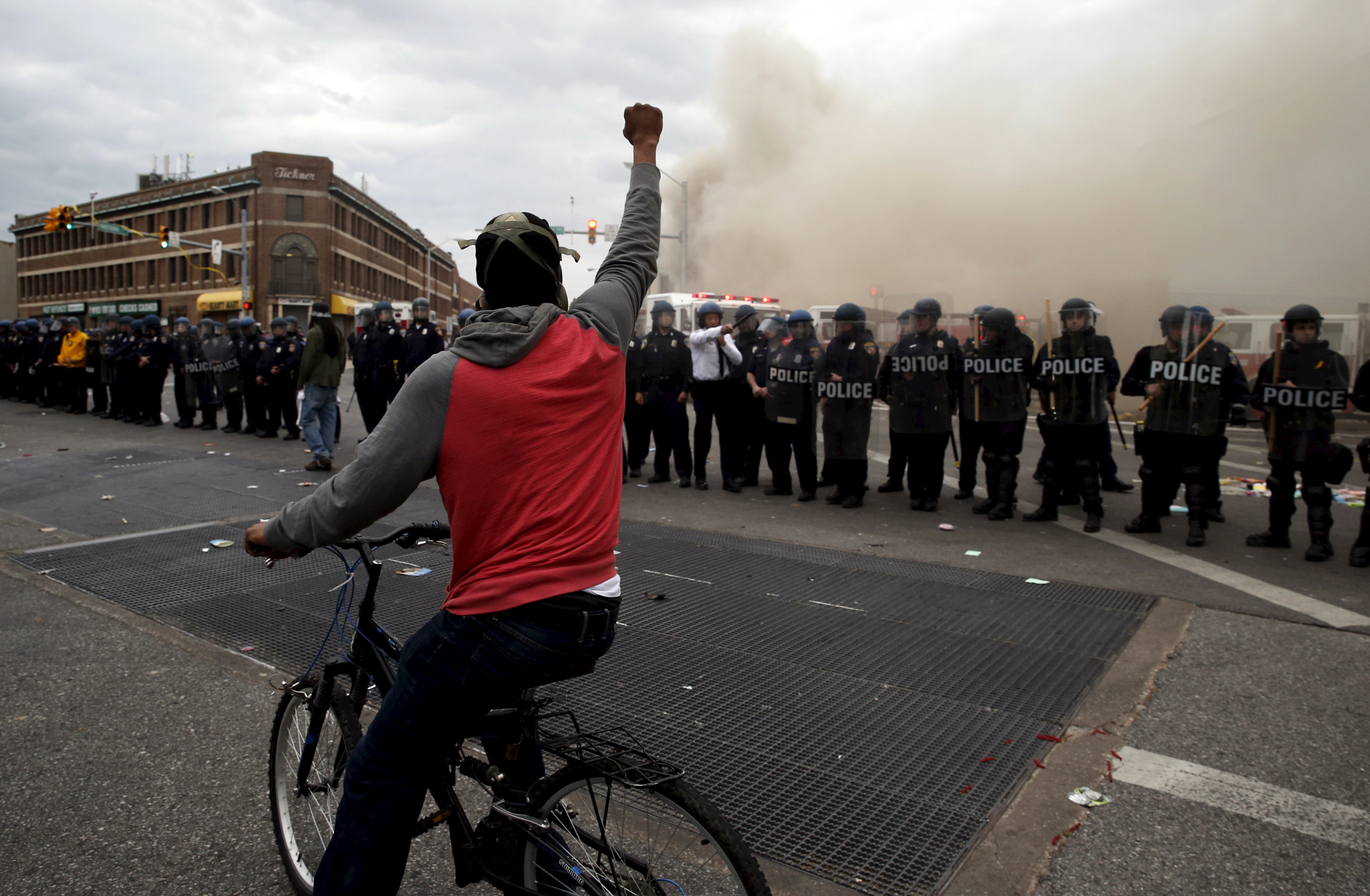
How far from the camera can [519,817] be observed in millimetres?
1980

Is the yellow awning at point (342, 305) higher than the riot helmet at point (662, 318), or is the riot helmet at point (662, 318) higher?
the yellow awning at point (342, 305)

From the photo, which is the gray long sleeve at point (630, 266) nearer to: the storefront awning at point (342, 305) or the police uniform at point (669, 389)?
the police uniform at point (669, 389)

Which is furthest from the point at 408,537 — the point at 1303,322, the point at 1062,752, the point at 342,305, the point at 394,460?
the point at 342,305

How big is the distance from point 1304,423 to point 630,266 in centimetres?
657

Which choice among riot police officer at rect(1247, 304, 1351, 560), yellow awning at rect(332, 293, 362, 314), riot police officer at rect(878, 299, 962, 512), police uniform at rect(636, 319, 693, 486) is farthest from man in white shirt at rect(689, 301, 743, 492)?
yellow awning at rect(332, 293, 362, 314)

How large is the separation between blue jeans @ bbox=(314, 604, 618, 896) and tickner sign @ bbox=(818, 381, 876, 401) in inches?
282

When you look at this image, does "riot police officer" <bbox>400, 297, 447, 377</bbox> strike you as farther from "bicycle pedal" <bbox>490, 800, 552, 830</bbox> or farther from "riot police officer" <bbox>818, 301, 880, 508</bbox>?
"bicycle pedal" <bbox>490, 800, 552, 830</bbox>

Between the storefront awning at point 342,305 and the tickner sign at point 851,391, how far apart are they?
2034 inches

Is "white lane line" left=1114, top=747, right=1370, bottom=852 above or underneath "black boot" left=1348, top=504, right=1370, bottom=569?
underneath

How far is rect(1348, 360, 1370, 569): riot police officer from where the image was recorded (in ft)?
20.9

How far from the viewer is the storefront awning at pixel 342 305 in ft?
184

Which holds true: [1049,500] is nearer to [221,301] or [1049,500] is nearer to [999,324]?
[999,324]

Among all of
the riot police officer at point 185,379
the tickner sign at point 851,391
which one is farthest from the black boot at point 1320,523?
the riot police officer at point 185,379

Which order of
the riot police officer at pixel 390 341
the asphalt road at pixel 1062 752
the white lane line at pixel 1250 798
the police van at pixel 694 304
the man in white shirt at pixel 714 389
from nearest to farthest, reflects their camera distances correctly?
the asphalt road at pixel 1062 752 → the white lane line at pixel 1250 798 → the man in white shirt at pixel 714 389 → the riot police officer at pixel 390 341 → the police van at pixel 694 304
